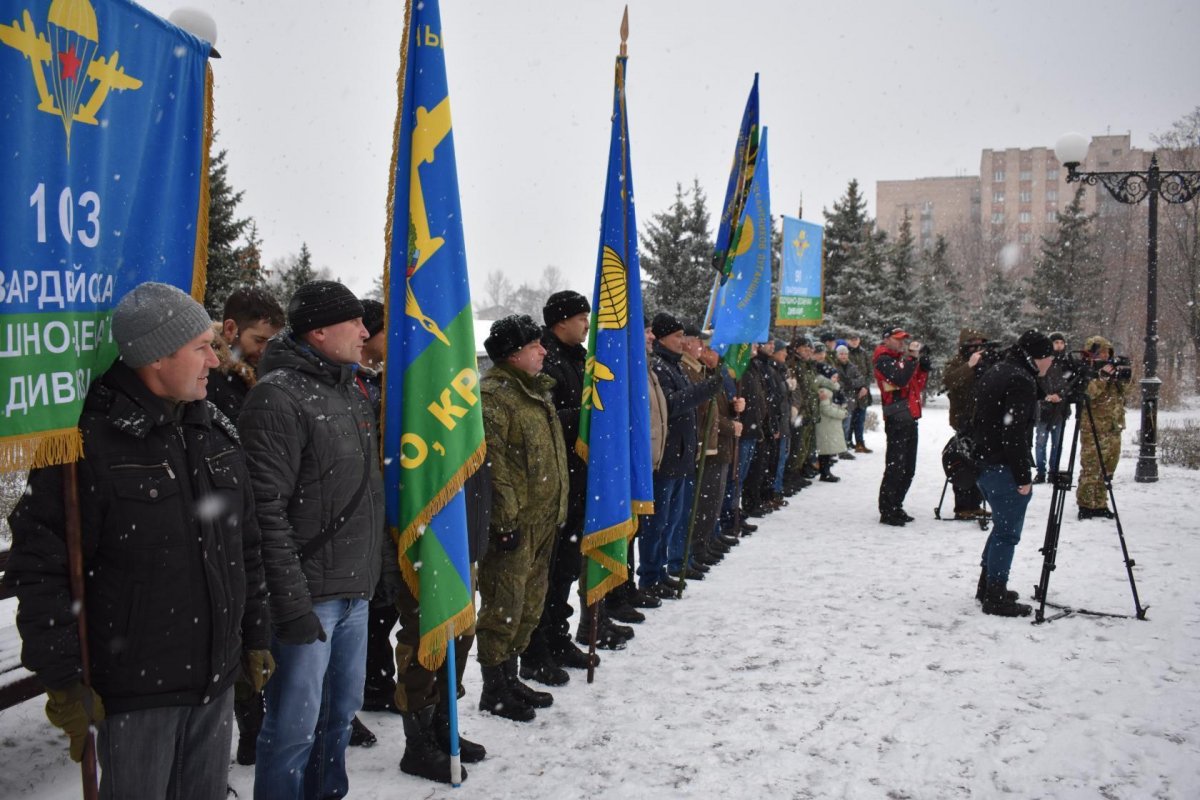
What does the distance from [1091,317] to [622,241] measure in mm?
38916

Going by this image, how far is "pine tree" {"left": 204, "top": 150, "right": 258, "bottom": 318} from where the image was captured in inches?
682

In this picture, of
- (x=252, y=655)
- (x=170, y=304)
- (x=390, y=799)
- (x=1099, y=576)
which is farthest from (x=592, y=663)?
(x=1099, y=576)

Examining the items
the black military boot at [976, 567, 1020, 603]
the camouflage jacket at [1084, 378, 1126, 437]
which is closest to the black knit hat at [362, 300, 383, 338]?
the black military boot at [976, 567, 1020, 603]

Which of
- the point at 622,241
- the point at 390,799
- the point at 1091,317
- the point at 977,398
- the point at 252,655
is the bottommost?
the point at 390,799

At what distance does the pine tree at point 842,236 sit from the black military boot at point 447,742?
99.4 ft

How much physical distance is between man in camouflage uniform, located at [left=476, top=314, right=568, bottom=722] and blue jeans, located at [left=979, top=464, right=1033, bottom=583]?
3558mm

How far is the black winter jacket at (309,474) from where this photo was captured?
261 cm

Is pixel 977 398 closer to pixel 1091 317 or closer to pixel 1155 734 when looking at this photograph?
pixel 1155 734

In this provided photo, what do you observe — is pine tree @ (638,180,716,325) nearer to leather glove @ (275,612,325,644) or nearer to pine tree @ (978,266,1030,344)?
pine tree @ (978,266,1030,344)

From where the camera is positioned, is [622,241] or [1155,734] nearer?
[1155,734]

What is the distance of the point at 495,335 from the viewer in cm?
408

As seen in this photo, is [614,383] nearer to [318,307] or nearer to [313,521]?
[318,307]

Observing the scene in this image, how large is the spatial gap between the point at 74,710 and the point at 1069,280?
41089mm

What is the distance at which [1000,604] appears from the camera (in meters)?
5.91
